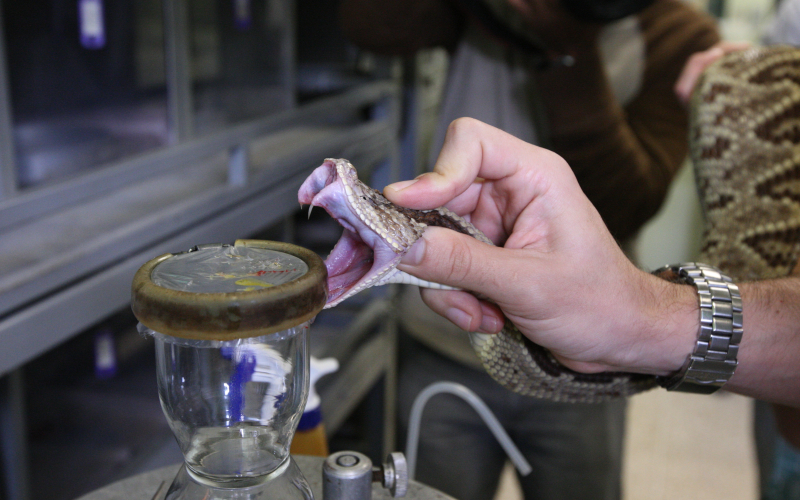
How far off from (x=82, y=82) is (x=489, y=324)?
941 mm

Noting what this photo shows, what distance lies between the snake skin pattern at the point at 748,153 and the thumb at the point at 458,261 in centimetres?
83

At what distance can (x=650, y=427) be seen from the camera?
10.5 ft

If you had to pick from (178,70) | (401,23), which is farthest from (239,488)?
(401,23)

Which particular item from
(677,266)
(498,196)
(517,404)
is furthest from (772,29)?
(498,196)

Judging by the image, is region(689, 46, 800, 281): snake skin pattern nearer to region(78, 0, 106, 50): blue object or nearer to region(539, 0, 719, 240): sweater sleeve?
region(539, 0, 719, 240): sweater sleeve

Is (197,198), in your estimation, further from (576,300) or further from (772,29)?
(772,29)

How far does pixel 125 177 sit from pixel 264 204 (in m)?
0.48

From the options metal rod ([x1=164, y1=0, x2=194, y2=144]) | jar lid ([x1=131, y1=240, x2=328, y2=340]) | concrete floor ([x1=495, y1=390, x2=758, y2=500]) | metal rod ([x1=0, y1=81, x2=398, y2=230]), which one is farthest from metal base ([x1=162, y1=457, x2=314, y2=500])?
concrete floor ([x1=495, y1=390, x2=758, y2=500])

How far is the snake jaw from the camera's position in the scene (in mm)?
625

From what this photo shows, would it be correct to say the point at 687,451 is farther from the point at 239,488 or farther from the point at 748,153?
the point at 239,488

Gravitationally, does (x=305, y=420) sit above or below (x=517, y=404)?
above

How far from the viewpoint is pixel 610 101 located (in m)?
1.34

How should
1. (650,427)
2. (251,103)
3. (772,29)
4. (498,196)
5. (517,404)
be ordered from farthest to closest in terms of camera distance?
1. (650,427)
2. (772,29)
3. (251,103)
4. (517,404)
5. (498,196)

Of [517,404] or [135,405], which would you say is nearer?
[517,404]
